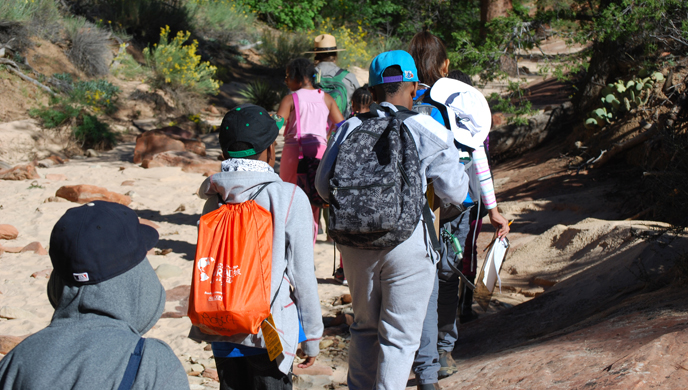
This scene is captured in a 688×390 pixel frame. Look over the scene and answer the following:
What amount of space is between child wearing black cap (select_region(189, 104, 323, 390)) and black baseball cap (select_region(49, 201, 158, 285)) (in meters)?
0.65

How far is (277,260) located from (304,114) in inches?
103

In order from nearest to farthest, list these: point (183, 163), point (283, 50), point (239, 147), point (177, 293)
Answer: point (239, 147) < point (177, 293) < point (183, 163) < point (283, 50)

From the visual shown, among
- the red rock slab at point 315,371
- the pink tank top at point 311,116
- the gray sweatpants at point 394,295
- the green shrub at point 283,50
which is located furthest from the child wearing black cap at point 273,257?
the green shrub at point 283,50

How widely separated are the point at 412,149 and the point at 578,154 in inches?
271

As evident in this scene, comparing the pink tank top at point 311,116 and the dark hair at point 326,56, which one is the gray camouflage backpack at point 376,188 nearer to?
the pink tank top at point 311,116

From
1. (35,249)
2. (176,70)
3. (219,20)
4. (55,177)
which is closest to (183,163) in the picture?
(55,177)

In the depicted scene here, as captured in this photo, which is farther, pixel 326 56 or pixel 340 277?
pixel 326 56

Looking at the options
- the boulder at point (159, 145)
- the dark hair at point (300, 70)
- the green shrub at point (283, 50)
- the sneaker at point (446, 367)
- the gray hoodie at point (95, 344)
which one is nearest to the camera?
the gray hoodie at point (95, 344)

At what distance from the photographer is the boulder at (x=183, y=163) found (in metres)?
8.79

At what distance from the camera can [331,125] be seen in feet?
15.2

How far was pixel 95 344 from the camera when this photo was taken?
1.21 meters

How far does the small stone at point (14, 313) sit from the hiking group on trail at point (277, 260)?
2657 millimetres

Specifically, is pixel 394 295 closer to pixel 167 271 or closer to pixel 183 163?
pixel 167 271

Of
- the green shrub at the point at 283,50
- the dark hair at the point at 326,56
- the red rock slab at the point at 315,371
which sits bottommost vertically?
the red rock slab at the point at 315,371
